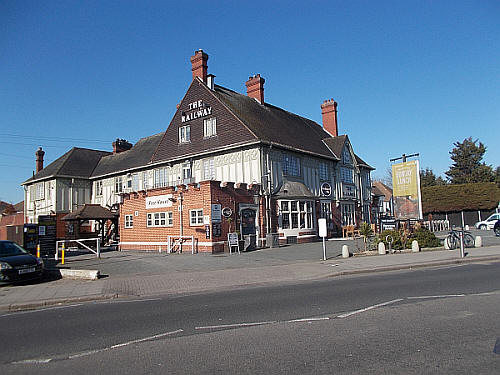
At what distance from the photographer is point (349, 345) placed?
5.54 meters

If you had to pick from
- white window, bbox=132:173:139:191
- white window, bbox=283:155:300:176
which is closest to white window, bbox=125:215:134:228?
white window, bbox=132:173:139:191

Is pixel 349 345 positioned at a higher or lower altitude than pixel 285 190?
lower

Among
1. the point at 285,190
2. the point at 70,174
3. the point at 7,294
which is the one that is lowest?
the point at 7,294

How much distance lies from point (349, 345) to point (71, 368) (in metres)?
3.61

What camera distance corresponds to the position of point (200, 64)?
103 ft

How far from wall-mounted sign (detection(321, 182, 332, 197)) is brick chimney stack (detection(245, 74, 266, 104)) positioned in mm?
8674

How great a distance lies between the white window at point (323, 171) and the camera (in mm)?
31834

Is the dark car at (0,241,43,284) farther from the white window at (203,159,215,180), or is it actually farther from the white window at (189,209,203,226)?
the white window at (203,159,215,180)

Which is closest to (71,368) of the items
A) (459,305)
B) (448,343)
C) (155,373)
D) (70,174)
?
(155,373)

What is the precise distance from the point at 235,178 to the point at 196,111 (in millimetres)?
6789

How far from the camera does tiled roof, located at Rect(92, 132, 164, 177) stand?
1473 inches

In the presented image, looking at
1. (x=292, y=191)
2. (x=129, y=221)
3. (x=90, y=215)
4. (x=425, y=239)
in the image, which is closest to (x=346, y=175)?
(x=292, y=191)

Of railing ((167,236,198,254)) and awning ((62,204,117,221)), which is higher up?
awning ((62,204,117,221))

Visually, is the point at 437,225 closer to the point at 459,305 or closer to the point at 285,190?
the point at 285,190
